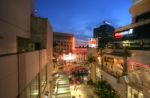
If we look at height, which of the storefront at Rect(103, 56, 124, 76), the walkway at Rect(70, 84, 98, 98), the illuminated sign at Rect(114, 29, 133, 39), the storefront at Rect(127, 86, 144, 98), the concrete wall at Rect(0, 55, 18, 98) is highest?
the illuminated sign at Rect(114, 29, 133, 39)

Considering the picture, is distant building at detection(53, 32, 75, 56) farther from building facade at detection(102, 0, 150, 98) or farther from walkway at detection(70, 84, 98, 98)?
building facade at detection(102, 0, 150, 98)

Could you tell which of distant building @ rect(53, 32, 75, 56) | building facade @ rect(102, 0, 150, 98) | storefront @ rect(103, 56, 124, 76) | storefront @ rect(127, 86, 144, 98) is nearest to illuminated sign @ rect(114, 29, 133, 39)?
building facade @ rect(102, 0, 150, 98)

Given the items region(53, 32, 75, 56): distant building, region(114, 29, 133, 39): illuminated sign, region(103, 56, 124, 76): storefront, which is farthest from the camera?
region(53, 32, 75, 56): distant building

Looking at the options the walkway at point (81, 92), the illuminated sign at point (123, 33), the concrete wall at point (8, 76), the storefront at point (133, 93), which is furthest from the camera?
the walkway at point (81, 92)

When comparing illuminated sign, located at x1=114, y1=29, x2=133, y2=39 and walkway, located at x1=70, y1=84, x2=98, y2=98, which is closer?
illuminated sign, located at x1=114, y1=29, x2=133, y2=39

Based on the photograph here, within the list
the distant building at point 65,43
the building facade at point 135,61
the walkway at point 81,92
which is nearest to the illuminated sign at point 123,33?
the building facade at point 135,61

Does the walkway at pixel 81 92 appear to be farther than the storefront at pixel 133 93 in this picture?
Yes

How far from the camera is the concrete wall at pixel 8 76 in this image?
5.98 meters

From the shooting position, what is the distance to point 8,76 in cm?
666

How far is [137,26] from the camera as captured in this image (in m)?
26.3

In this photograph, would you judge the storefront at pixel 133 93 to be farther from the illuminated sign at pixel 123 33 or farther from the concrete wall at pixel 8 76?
the illuminated sign at pixel 123 33

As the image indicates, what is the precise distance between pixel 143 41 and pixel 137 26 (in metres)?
7.77

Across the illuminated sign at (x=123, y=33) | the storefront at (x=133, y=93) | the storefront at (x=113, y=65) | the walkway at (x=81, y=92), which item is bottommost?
the walkway at (x=81, y=92)

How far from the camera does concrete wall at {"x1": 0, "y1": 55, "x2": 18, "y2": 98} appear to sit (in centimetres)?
598
